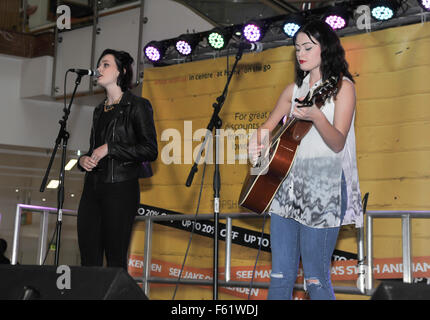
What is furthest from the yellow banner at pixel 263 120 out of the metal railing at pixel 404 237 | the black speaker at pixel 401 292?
the black speaker at pixel 401 292

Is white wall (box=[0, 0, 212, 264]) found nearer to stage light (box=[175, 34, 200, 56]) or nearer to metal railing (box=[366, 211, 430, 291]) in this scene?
stage light (box=[175, 34, 200, 56])

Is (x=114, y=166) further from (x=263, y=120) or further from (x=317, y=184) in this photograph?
(x=263, y=120)

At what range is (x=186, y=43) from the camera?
16.3 ft

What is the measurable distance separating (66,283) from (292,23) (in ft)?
9.83

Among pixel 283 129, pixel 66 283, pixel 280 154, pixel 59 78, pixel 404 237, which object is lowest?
pixel 66 283

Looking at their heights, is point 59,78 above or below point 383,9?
above

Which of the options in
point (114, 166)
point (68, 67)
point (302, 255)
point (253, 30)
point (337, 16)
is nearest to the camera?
point (302, 255)

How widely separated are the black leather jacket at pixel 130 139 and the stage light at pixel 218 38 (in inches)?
68.5

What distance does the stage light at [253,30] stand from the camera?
15.0 ft

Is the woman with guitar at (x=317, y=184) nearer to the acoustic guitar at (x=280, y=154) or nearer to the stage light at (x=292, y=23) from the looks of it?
the acoustic guitar at (x=280, y=154)

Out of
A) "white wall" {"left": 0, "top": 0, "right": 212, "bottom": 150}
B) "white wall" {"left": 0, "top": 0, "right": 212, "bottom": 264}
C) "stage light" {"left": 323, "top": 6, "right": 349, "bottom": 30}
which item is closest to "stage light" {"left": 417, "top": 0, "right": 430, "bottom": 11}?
"stage light" {"left": 323, "top": 6, "right": 349, "bottom": 30}

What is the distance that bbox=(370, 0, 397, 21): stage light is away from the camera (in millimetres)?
4027

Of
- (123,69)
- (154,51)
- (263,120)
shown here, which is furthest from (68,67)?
(123,69)
